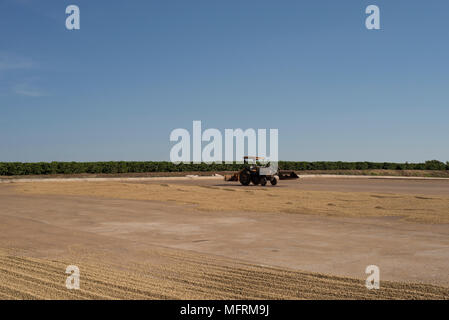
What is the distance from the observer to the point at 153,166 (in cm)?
6156

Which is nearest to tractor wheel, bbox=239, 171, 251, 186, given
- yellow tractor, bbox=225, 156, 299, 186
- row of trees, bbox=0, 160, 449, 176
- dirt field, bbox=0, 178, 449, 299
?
yellow tractor, bbox=225, 156, 299, 186

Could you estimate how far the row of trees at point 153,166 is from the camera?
51.3 meters

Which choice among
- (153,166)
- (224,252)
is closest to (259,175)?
(224,252)

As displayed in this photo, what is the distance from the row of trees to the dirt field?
37.5 metres

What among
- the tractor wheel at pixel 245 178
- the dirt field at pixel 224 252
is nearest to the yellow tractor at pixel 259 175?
the tractor wheel at pixel 245 178

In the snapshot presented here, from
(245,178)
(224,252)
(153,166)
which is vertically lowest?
(224,252)

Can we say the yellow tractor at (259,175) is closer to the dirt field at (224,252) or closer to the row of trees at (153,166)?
the dirt field at (224,252)

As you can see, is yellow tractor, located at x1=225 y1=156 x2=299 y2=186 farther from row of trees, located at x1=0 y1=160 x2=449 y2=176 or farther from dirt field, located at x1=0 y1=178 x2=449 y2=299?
row of trees, located at x1=0 y1=160 x2=449 y2=176

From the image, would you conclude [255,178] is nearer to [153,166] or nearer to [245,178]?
[245,178]

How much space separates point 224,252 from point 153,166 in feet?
176

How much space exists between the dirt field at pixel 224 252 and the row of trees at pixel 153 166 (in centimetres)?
3749

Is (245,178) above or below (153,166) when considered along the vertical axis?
below
